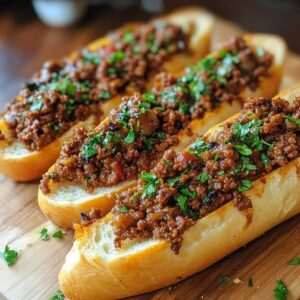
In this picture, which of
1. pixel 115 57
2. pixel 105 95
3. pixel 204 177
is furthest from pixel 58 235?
pixel 115 57

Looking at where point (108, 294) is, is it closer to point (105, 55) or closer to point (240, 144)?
point (240, 144)

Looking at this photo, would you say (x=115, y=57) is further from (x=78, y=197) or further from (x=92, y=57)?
(x=78, y=197)

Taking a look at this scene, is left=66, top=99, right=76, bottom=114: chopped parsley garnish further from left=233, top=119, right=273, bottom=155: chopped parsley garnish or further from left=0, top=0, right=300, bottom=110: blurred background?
left=0, top=0, right=300, bottom=110: blurred background

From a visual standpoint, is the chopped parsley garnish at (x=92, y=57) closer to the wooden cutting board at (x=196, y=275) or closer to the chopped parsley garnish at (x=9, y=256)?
the wooden cutting board at (x=196, y=275)

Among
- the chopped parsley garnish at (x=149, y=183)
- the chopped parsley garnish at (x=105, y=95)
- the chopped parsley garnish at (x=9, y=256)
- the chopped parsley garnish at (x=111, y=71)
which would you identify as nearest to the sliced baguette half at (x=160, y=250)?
the chopped parsley garnish at (x=149, y=183)

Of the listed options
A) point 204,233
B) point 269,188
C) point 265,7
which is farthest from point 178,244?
point 265,7
